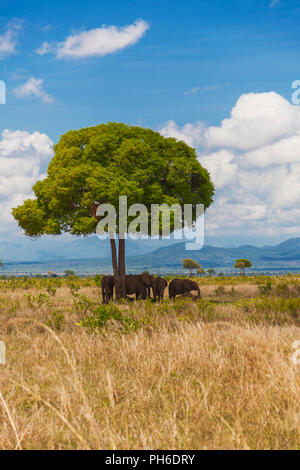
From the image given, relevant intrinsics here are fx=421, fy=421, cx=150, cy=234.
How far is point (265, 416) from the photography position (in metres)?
4.86

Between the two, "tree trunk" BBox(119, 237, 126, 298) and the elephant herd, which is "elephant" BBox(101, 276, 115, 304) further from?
"tree trunk" BBox(119, 237, 126, 298)

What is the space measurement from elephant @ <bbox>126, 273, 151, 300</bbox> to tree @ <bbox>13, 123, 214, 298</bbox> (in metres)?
0.41

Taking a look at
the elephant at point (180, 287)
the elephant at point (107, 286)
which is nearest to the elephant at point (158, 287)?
the elephant at point (180, 287)

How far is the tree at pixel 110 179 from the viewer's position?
2041 cm

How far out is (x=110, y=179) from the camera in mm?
20688

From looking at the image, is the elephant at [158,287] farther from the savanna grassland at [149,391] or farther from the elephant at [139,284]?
the savanna grassland at [149,391]

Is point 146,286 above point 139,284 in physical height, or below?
below

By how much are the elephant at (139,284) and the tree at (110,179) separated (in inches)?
16.2

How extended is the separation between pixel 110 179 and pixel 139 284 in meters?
5.58

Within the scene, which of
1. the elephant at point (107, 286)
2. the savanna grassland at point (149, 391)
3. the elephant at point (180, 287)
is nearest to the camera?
the savanna grassland at point (149, 391)

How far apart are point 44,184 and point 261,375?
60.4 ft

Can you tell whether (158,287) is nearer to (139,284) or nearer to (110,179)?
(139,284)

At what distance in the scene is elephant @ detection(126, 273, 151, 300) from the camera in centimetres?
2158
